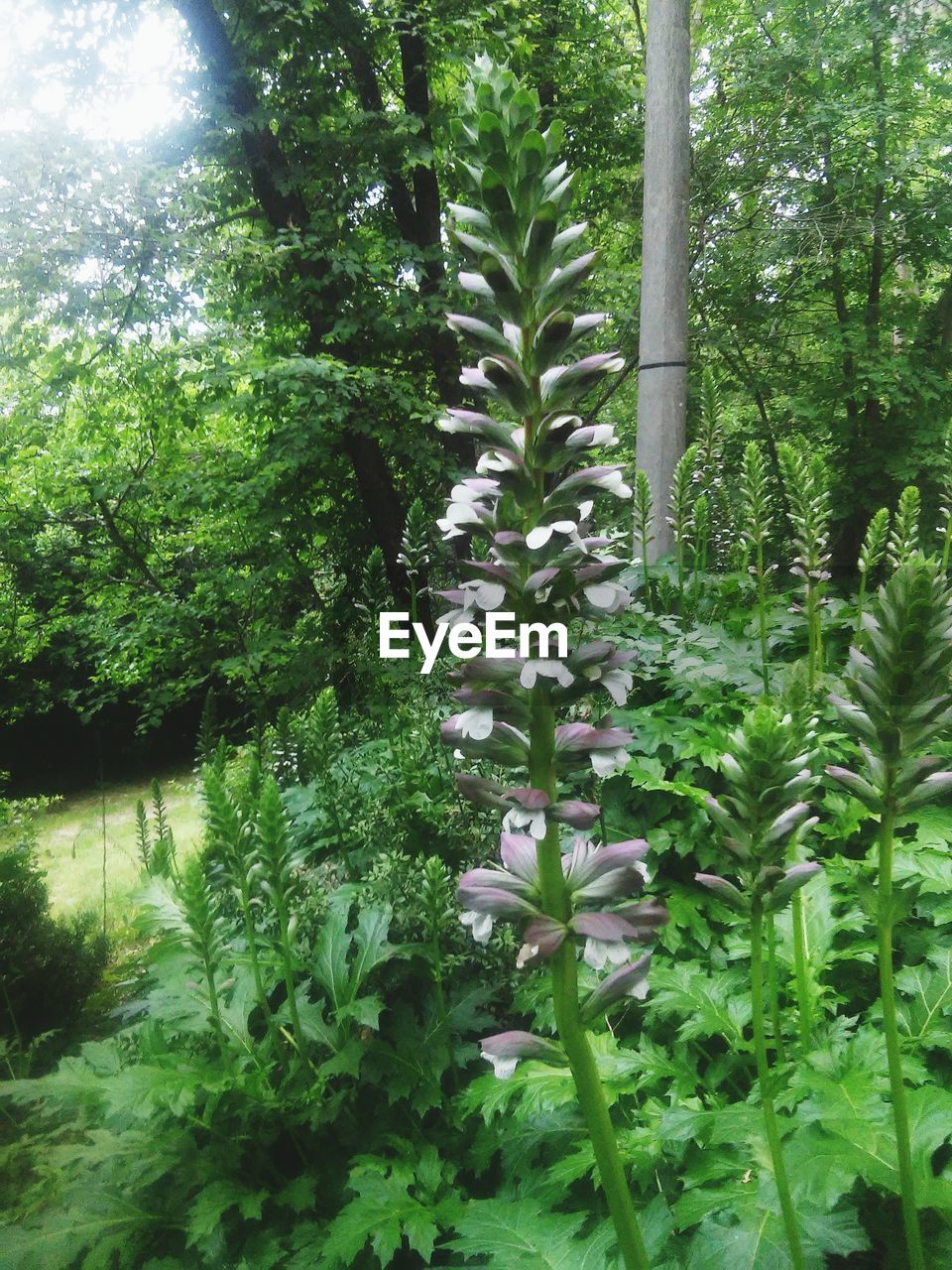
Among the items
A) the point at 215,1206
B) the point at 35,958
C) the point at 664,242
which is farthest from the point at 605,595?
the point at 664,242

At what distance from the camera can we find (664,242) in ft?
10.5

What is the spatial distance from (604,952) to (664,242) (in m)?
3.27

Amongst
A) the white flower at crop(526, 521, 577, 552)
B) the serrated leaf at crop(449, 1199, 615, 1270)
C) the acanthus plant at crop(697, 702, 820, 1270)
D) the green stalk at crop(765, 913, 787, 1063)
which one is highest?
the white flower at crop(526, 521, 577, 552)

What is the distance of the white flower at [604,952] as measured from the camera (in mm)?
823

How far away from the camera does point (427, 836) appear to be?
222 centimetres

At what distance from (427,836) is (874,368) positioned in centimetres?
404

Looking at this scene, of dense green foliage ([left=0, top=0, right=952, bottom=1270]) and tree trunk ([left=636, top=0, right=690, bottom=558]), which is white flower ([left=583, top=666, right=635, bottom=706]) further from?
tree trunk ([left=636, top=0, right=690, bottom=558])

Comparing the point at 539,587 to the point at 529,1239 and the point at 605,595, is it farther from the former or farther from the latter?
the point at 529,1239

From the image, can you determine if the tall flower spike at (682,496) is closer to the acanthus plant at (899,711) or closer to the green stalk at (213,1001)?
the acanthus plant at (899,711)

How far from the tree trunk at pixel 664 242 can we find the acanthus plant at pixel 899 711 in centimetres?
256

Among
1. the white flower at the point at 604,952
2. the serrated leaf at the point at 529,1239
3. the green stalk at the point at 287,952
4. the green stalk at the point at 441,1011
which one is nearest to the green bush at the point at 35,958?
the green stalk at the point at 287,952

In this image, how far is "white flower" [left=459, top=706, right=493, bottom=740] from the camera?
0.84m

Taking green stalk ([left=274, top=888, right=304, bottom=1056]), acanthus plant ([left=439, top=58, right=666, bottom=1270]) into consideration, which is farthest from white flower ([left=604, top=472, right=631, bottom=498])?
green stalk ([left=274, top=888, right=304, bottom=1056])

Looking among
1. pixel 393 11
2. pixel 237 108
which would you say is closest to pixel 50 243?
pixel 237 108
